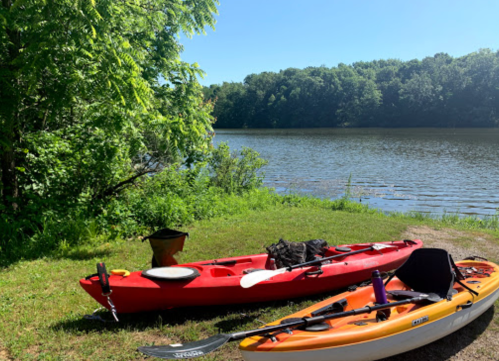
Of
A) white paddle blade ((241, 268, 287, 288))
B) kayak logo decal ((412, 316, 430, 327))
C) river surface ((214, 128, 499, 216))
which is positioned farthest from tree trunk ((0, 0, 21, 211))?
river surface ((214, 128, 499, 216))

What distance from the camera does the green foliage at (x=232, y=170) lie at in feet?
44.2

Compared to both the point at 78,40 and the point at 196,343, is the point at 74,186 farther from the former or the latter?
the point at 196,343

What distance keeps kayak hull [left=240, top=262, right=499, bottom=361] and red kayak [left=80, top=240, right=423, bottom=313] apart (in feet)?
2.82

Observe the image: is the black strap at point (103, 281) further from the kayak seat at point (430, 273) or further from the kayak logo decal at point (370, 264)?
the kayak logo decal at point (370, 264)

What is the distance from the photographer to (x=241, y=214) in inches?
413

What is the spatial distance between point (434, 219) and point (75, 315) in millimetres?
10181

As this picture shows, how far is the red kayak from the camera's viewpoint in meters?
4.36

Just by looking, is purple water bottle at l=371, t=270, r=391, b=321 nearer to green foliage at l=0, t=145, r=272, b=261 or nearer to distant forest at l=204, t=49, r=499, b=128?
green foliage at l=0, t=145, r=272, b=261

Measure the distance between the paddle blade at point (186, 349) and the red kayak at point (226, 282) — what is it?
1166 mm

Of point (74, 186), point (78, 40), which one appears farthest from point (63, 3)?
point (74, 186)

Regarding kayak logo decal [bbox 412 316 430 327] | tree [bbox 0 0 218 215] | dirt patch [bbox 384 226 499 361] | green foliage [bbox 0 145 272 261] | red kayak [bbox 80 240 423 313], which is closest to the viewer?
kayak logo decal [bbox 412 316 430 327]

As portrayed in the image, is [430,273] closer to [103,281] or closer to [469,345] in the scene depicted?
[469,345]

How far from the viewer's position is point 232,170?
13.9 metres

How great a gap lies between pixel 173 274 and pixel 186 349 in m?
1.39
